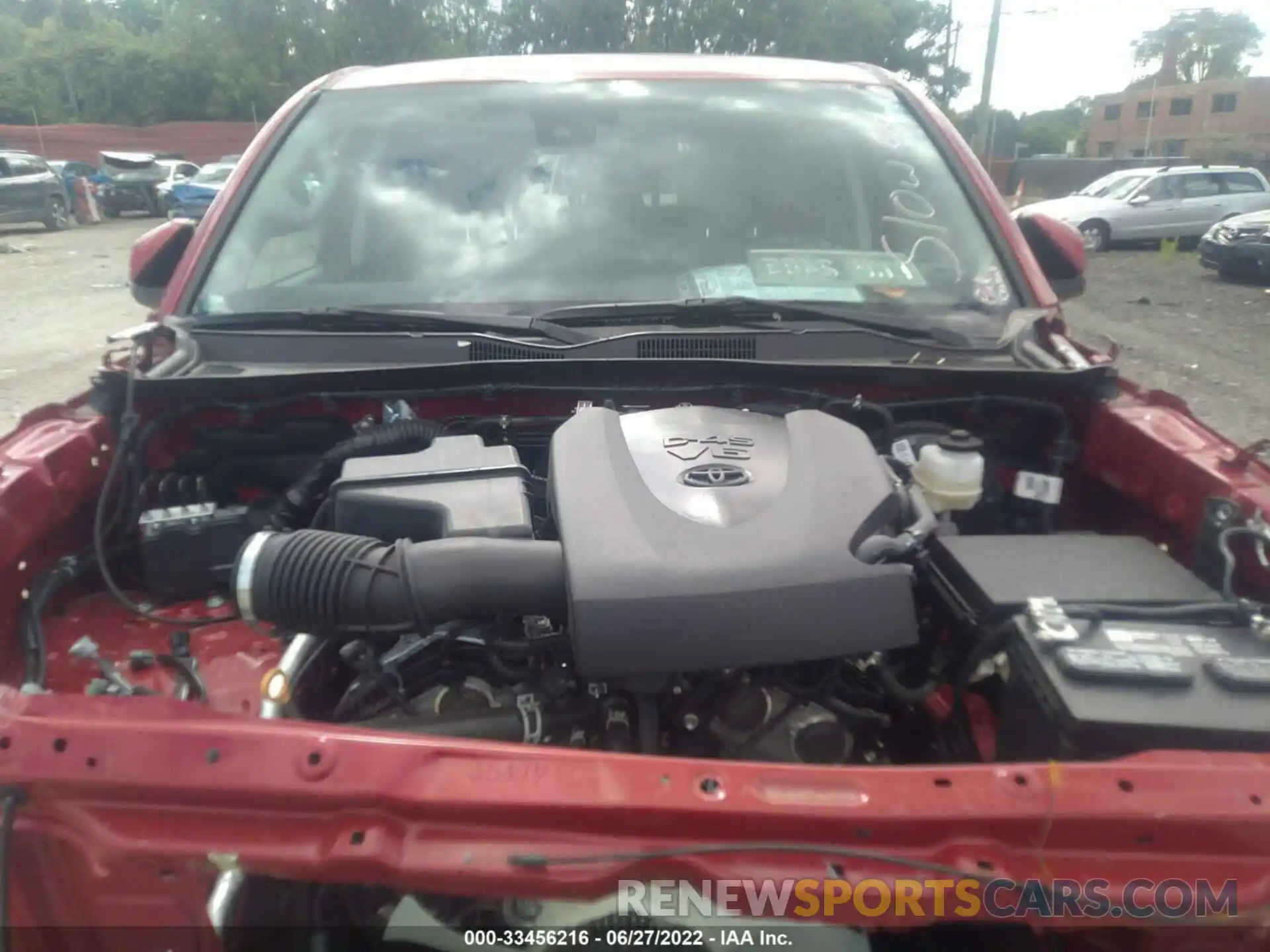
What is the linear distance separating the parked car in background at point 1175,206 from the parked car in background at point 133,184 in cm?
1906

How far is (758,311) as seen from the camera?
2.21 metres

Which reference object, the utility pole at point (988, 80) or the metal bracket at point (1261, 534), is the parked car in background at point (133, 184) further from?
the metal bracket at point (1261, 534)

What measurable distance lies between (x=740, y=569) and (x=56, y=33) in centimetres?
4411

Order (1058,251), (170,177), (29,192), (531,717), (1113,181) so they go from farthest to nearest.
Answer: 1. (170,177)
2. (29,192)
3. (1113,181)
4. (1058,251)
5. (531,717)

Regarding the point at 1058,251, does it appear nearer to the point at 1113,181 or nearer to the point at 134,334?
the point at 134,334

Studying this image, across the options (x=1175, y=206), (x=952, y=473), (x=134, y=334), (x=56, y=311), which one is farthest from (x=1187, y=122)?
(x=134, y=334)

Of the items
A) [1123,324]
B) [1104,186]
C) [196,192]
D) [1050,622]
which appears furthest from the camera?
[196,192]

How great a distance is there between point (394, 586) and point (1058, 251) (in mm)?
2082

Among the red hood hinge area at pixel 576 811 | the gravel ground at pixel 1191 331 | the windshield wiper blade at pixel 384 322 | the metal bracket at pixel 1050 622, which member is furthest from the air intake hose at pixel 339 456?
the gravel ground at pixel 1191 331

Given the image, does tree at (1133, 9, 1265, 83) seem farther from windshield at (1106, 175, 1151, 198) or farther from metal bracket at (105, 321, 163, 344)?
metal bracket at (105, 321, 163, 344)

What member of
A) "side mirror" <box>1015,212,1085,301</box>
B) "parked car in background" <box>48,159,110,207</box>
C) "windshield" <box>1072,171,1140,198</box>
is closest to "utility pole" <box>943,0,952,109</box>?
"windshield" <box>1072,171,1140,198</box>

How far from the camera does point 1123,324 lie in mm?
10125

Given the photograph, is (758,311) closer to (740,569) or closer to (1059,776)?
(740,569)

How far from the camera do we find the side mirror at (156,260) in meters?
2.48
